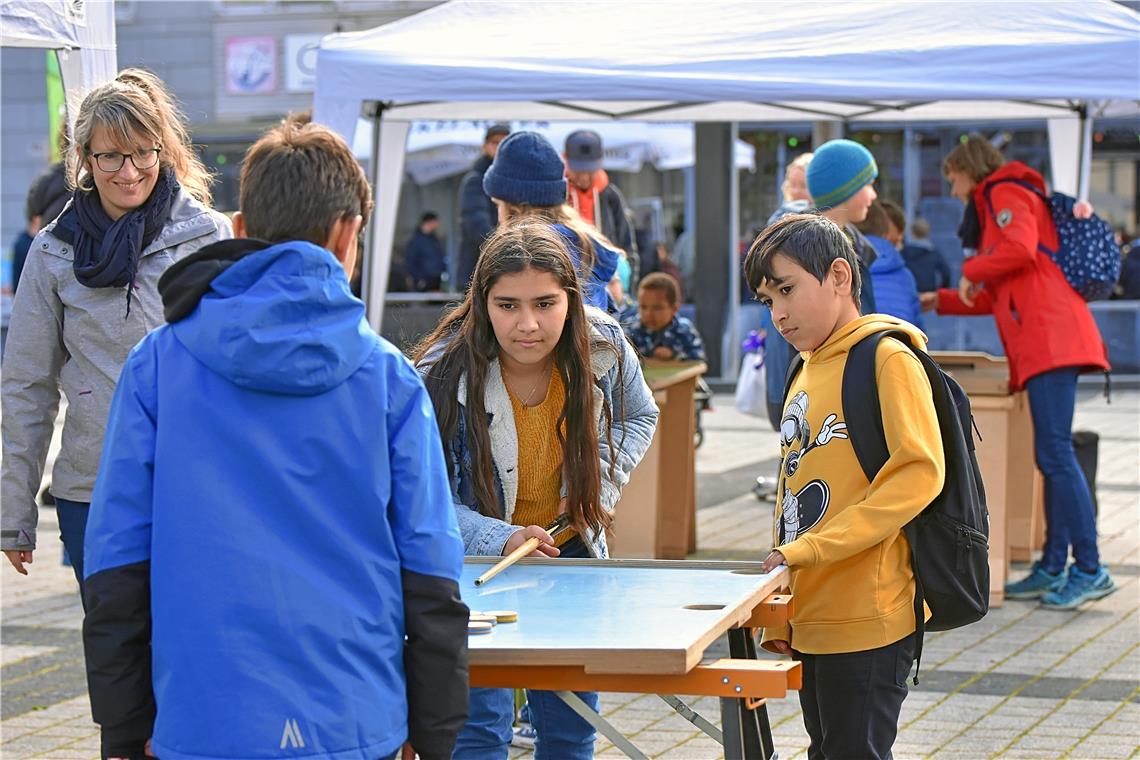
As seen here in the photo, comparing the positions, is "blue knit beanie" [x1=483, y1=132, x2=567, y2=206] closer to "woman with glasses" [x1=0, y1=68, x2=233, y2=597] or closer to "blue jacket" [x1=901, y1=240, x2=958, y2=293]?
"woman with glasses" [x1=0, y1=68, x2=233, y2=597]

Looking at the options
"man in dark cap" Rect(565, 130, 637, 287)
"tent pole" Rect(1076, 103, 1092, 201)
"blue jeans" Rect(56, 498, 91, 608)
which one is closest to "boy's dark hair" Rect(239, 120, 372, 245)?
"blue jeans" Rect(56, 498, 91, 608)

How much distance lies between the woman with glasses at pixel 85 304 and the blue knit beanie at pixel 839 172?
104 inches

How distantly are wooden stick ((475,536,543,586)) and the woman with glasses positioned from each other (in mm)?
1280

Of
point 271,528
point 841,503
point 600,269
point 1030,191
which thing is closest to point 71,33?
point 600,269

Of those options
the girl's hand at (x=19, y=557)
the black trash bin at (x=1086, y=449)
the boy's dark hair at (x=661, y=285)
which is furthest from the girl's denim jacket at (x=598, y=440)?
the black trash bin at (x=1086, y=449)

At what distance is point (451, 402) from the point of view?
3.35 metres

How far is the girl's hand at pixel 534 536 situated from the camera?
317 centimetres

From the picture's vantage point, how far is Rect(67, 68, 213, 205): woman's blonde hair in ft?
12.4

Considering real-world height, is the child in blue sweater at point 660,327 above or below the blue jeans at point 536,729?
above

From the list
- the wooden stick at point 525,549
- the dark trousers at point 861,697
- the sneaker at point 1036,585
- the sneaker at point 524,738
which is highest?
the wooden stick at point 525,549

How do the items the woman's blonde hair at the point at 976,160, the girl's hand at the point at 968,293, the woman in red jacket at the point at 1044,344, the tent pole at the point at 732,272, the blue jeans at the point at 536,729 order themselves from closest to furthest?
the blue jeans at the point at 536,729 < the woman in red jacket at the point at 1044,344 < the woman's blonde hair at the point at 976,160 < the girl's hand at the point at 968,293 < the tent pole at the point at 732,272

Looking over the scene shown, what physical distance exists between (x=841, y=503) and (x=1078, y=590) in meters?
3.81

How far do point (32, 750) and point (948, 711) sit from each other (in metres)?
2.83

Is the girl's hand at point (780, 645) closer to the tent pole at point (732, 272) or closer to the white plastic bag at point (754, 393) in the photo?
the white plastic bag at point (754, 393)
